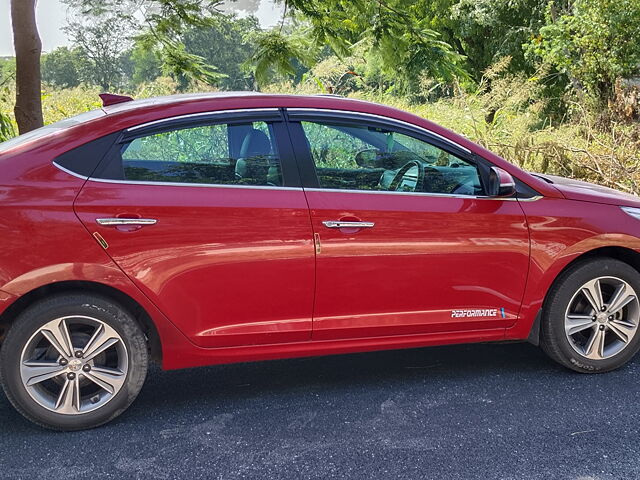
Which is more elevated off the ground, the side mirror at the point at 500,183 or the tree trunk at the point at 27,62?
the tree trunk at the point at 27,62

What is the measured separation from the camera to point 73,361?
3430 millimetres

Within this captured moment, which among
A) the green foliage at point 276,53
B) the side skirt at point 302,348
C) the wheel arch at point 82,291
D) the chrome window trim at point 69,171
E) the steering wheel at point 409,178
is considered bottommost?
the side skirt at point 302,348

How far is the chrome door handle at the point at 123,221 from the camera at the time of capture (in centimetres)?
334

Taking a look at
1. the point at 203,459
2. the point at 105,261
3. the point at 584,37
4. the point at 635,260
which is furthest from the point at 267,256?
the point at 584,37

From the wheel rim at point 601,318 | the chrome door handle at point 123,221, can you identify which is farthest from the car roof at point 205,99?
the wheel rim at point 601,318

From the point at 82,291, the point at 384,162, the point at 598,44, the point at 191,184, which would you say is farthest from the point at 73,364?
the point at 598,44

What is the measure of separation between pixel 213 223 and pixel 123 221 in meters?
0.44

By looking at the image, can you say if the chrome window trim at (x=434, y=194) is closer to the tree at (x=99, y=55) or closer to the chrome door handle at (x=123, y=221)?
the chrome door handle at (x=123, y=221)

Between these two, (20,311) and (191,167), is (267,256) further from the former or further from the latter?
(20,311)

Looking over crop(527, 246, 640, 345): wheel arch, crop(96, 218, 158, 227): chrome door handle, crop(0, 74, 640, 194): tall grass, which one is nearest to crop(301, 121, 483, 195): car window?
crop(527, 246, 640, 345): wheel arch

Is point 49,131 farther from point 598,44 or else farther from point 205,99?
point 598,44

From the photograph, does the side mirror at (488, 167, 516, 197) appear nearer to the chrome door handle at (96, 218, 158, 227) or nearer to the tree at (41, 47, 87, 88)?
the chrome door handle at (96, 218, 158, 227)

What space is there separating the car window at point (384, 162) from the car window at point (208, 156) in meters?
0.27

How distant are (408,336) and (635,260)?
1629mm
